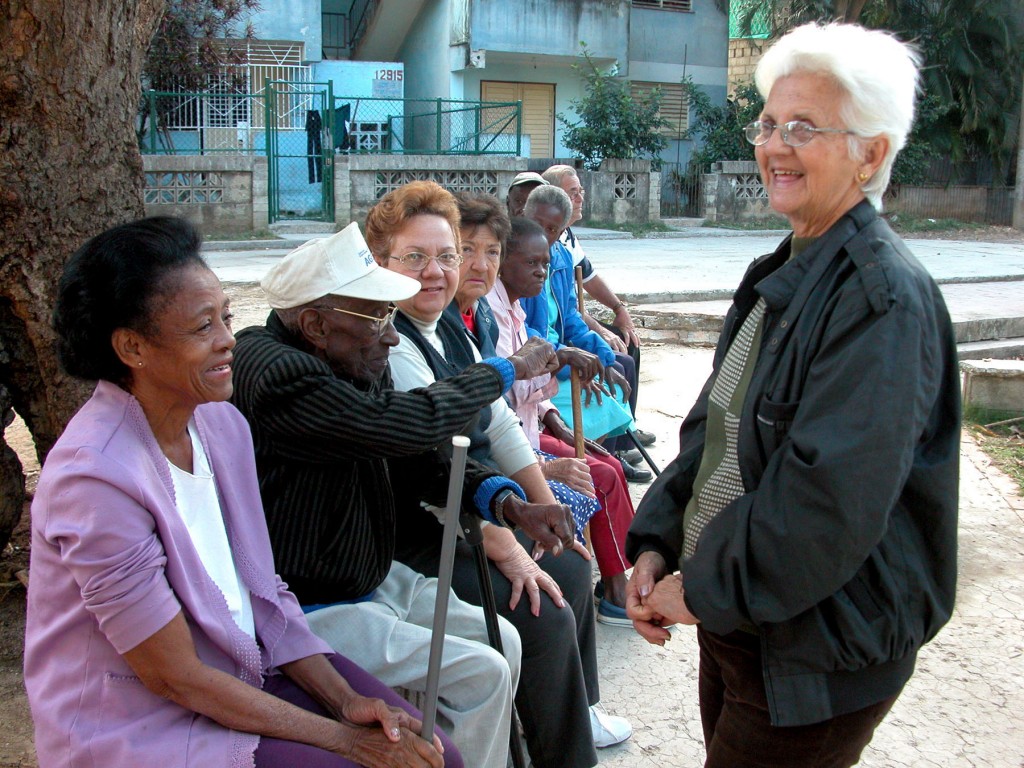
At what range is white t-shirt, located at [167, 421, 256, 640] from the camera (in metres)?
2.03

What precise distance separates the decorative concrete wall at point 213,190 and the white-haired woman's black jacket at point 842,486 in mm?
14073

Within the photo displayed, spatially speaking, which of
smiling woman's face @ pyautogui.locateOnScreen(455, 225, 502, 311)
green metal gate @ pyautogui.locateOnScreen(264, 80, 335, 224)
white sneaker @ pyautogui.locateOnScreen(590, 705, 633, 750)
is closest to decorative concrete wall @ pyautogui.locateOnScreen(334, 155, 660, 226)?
green metal gate @ pyautogui.locateOnScreen(264, 80, 335, 224)

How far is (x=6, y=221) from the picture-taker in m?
3.22

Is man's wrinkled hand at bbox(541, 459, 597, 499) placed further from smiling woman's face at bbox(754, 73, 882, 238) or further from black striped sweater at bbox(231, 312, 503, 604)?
smiling woman's face at bbox(754, 73, 882, 238)

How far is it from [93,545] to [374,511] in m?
0.84

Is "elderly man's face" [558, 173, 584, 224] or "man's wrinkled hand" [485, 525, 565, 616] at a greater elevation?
"elderly man's face" [558, 173, 584, 224]

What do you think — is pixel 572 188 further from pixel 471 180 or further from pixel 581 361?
pixel 471 180

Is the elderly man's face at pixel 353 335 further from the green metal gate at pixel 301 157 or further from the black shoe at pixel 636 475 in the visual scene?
the green metal gate at pixel 301 157

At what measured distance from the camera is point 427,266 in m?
3.07

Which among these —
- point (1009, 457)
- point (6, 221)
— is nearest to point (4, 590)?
point (6, 221)

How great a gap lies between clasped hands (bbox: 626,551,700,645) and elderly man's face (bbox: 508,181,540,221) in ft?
11.9

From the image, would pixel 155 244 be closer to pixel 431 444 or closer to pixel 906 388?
pixel 431 444

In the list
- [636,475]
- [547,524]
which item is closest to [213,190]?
[636,475]

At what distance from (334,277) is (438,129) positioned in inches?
613
